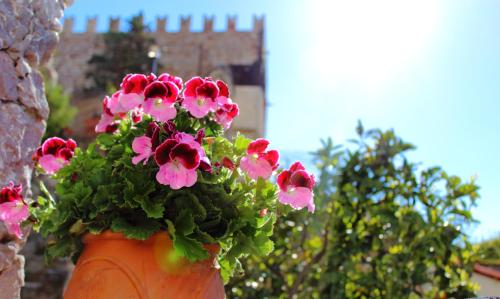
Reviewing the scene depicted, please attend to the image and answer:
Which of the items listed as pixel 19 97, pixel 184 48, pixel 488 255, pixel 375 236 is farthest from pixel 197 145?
pixel 184 48

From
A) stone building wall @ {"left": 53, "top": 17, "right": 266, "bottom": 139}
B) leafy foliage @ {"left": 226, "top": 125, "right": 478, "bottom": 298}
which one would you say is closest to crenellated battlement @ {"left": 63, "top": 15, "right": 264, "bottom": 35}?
stone building wall @ {"left": 53, "top": 17, "right": 266, "bottom": 139}

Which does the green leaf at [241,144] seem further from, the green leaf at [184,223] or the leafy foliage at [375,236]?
the leafy foliage at [375,236]

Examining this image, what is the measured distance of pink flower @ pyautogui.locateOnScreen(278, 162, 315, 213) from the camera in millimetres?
1438

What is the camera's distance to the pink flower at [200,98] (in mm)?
1444

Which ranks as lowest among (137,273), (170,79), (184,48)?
(137,273)

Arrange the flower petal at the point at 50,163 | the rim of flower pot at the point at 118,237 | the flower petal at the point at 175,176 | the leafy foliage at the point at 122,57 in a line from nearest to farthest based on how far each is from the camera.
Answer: the flower petal at the point at 175,176, the rim of flower pot at the point at 118,237, the flower petal at the point at 50,163, the leafy foliage at the point at 122,57

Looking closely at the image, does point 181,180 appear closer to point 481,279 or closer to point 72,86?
point 481,279

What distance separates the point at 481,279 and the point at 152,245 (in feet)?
6.06

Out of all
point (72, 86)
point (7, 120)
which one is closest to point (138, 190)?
point (7, 120)

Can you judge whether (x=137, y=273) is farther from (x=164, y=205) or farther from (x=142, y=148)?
(x=142, y=148)

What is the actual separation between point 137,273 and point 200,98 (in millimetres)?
476

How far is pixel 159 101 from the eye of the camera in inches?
55.8

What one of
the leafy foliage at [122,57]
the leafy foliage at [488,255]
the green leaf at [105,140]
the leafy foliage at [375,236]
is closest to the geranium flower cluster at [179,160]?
the green leaf at [105,140]

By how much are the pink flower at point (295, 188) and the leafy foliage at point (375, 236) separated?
94cm
